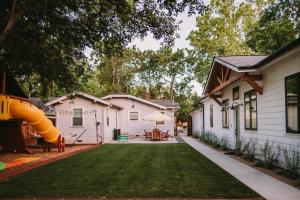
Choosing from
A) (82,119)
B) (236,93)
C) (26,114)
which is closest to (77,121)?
(82,119)

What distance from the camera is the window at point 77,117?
84.7ft

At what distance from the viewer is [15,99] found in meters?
15.9

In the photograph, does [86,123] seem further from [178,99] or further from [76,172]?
[178,99]

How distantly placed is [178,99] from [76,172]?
1811 inches

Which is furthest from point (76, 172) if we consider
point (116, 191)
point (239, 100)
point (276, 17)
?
point (276, 17)

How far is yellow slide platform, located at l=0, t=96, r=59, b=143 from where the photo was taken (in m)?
14.9

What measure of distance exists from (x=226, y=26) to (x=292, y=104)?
3204cm

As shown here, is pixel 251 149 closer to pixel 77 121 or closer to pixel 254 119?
pixel 254 119

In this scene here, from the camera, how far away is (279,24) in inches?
1059

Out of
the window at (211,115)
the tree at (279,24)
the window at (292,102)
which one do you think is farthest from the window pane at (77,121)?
the window at (292,102)

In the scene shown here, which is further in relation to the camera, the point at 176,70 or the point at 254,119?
the point at 176,70

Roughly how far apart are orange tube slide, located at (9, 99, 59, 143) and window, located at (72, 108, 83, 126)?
7.09 metres

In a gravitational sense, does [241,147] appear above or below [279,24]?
below

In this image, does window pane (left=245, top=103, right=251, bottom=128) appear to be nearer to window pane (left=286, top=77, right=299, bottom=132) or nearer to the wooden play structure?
window pane (left=286, top=77, right=299, bottom=132)
